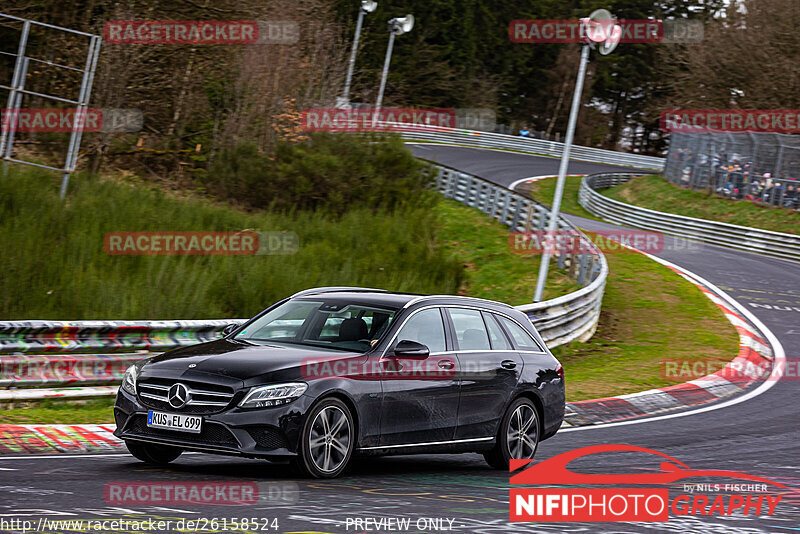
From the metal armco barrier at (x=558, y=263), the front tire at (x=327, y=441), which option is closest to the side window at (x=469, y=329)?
the front tire at (x=327, y=441)

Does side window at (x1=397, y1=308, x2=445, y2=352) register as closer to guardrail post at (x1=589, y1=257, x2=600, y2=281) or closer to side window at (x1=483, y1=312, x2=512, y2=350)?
side window at (x1=483, y1=312, x2=512, y2=350)

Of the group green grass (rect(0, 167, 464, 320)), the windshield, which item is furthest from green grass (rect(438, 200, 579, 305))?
the windshield

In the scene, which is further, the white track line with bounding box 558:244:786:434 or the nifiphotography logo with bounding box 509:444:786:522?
the white track line with bounding box 558:244:786:434

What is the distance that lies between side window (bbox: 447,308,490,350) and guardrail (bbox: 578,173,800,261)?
28401mm

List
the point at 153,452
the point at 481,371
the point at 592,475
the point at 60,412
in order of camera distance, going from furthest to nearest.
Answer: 1. the point at 60,412
2. the point at 481,371
3. the point at 592,475
4. the point at 153,452

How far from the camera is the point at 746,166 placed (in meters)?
43.3

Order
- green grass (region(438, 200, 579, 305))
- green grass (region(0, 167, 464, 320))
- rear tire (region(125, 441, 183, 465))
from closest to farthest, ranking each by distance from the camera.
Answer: rear tire (region(125, 441, 183, 465)) → green grass (region(0, 167, 464, 320)) → green grass (region(438, 200, 579, 305))

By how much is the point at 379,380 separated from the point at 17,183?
38.7 feet

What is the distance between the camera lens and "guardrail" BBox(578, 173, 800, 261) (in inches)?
1426

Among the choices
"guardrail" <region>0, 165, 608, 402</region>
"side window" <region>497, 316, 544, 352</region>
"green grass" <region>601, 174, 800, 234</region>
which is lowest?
"guardrail" <region>0, 165, 608, 402</region>

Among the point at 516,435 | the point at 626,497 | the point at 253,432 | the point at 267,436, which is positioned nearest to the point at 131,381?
the point at 253,432

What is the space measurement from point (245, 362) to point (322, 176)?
1950cm

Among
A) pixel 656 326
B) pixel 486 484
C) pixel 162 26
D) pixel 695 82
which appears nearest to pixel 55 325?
pixel 486 484

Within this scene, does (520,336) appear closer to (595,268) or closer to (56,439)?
(56,439)
